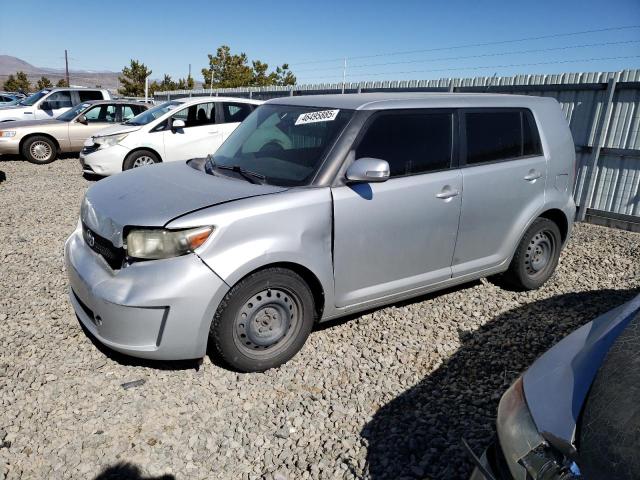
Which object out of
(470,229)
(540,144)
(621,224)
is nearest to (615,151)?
(621,224)

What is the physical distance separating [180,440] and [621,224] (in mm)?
7409

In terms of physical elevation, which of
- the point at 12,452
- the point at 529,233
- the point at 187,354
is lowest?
the point at 12,452

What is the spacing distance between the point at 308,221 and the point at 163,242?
0.91 meters

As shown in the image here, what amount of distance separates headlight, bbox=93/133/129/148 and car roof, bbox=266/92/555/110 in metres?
6.04

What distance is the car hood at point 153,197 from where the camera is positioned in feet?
9.51

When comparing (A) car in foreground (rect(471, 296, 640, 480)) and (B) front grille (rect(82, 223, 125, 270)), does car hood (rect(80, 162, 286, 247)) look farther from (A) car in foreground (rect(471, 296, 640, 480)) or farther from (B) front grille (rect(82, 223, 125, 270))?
(A) car in foreground (rect(471, 296, 640, 480))

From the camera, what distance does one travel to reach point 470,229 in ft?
12.7

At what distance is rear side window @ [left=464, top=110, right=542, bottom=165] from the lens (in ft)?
12.8

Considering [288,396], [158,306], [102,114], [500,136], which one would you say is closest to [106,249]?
[158,306]

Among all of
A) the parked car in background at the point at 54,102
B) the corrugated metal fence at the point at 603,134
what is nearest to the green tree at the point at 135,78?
the parked car in background at the point at 54,102

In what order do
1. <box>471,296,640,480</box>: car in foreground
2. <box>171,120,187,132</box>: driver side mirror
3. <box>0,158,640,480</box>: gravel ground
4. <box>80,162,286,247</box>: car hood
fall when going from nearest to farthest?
<box>471,296,640,480</box>: car in foreground
<box>0,158,640,480</box>: gravel ground
<box>80,162,286,247</box>: car hood
<box>171,120,187,132</box>: driver side mirror

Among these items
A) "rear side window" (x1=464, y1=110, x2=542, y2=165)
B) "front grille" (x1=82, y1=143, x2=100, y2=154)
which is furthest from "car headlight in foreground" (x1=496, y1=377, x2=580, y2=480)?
"front grille" (x1=82, y1=143, x2=100, y2=154)

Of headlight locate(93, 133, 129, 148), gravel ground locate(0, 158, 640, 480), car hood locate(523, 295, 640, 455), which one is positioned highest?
headlight locate(93, 133, 129, 148)

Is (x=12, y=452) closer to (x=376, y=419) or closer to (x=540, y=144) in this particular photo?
(x=376, y=419)
